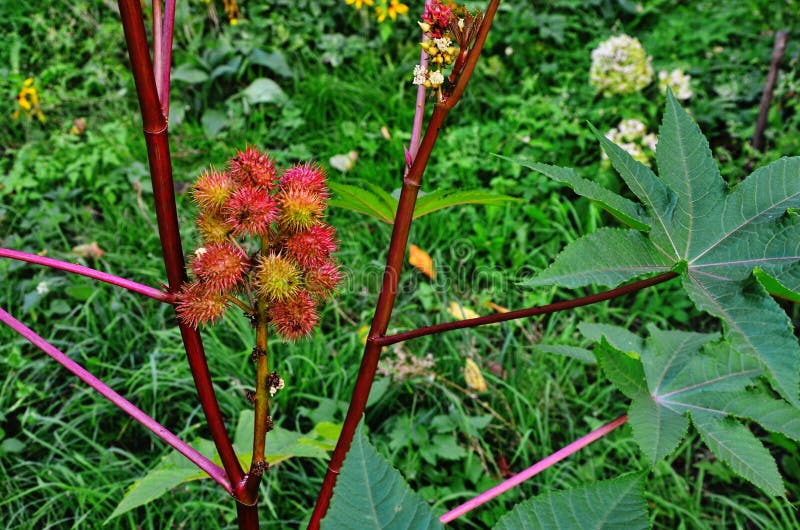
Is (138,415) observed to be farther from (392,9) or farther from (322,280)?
(392,9)

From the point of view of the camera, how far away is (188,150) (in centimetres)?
376

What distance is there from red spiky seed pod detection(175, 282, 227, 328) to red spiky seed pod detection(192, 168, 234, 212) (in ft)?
0.31

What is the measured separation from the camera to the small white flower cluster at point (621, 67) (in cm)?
357

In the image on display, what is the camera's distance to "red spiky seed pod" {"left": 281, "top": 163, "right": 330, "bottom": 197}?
75 cm

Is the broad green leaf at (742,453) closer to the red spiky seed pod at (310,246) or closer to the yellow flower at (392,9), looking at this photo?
the red spiky seed pod at (310,246)

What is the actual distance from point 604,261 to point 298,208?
0.36m

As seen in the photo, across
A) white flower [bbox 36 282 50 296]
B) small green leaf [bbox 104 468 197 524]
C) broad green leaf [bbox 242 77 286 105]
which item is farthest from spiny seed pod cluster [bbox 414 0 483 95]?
broad green leaf [bbox 242 77 286 105]

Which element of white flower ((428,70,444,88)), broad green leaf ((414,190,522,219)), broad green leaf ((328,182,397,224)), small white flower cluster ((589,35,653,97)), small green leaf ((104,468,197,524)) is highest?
small white flower cluster ((589,35,653,97))

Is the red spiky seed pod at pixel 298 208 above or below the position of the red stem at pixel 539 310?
above

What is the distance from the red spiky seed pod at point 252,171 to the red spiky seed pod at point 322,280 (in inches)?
4.3

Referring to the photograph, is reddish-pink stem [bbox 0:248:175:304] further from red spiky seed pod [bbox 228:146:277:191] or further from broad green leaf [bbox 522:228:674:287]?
broad green leaf [bbox 522:228:674:287]

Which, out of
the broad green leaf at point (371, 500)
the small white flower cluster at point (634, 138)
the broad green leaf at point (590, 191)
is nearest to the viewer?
the broad green leaf at point (371, 500)

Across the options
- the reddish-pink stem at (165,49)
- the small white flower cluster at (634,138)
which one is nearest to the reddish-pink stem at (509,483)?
the reddish-pink stem at (165,49)

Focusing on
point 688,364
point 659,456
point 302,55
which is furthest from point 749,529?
point 302,55
